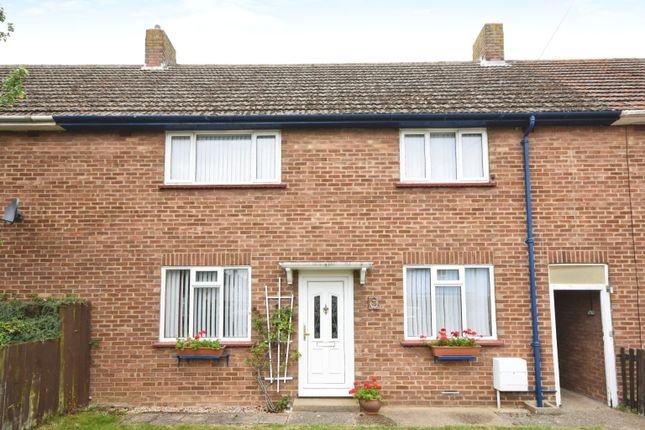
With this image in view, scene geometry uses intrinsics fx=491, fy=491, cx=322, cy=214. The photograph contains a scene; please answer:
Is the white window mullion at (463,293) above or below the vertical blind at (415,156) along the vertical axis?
below

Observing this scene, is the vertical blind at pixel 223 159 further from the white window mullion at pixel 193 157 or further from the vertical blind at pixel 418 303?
the vertical blind at pixel 418 303

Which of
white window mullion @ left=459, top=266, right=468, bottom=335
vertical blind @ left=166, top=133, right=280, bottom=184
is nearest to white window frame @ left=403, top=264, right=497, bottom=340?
white window mullion @ left=459, top=266, right=468, bottom=335

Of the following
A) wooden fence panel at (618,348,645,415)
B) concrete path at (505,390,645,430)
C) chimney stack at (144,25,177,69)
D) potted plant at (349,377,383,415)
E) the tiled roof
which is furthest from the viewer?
chimney stack at (144,25,177,69)

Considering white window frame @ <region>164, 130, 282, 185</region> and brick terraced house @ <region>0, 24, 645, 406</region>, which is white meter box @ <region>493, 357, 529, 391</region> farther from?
white window frame @ <region>164, 130, 282, 185</region>

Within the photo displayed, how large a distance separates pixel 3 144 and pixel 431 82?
8.90 meters

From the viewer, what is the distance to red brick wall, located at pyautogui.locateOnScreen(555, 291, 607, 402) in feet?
29.6

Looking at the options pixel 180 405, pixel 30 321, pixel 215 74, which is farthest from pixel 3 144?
pixel 180 405

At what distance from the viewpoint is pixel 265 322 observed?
349 inches

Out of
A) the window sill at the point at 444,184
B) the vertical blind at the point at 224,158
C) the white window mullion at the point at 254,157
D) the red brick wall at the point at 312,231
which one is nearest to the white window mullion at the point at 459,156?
the window sill at the point at 444,184

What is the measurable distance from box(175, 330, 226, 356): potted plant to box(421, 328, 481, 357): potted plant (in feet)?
12.2

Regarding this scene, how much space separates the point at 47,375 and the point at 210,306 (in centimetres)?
274

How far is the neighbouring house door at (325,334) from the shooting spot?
8.81 m

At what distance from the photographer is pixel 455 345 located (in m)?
8.62

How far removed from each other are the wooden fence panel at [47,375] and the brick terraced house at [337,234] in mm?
384
